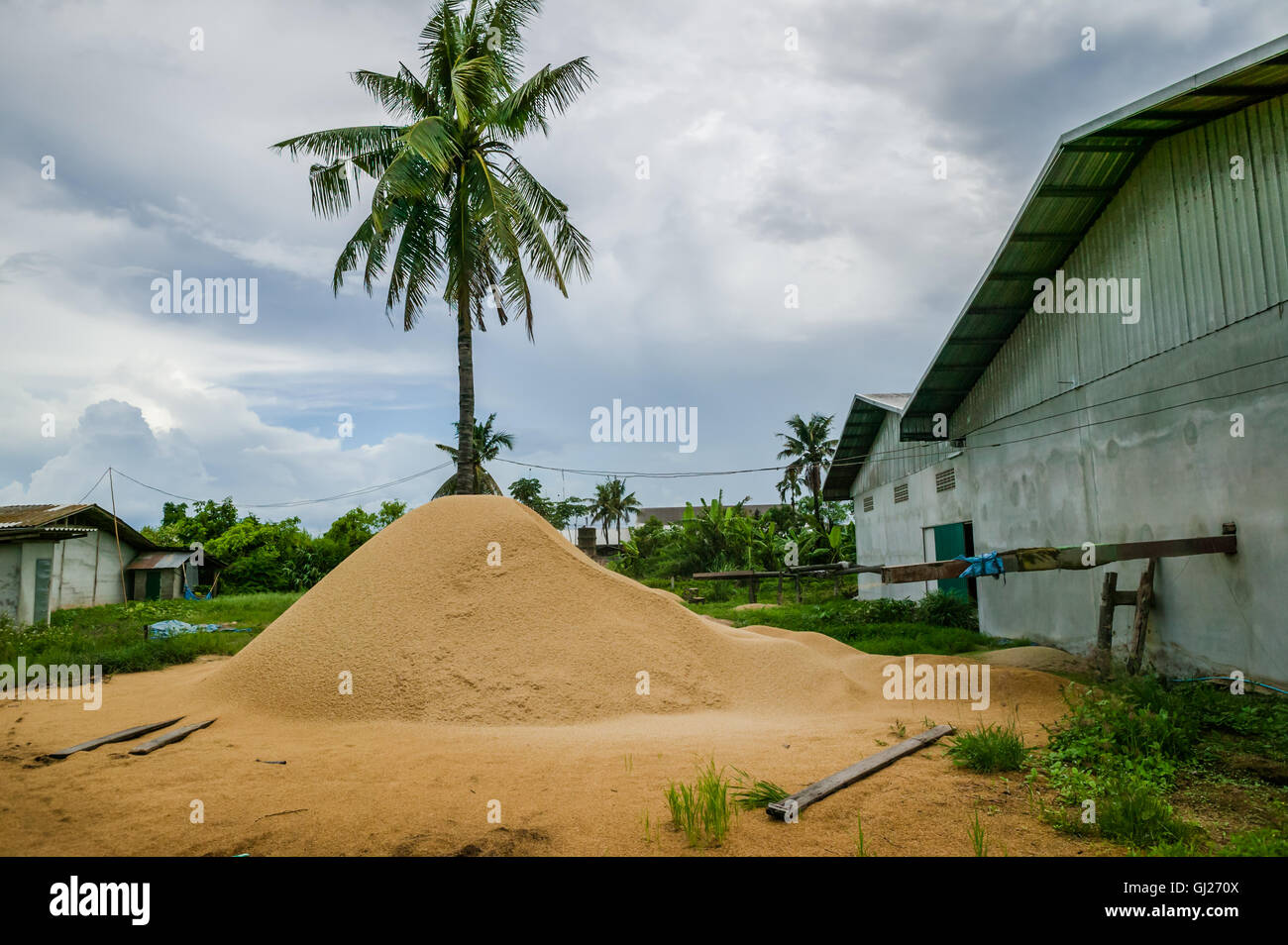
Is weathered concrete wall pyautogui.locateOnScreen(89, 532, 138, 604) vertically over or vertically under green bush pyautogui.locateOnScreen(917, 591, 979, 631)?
over

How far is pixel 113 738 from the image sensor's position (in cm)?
665

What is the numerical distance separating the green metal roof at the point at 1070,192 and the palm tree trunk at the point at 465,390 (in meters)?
7.64

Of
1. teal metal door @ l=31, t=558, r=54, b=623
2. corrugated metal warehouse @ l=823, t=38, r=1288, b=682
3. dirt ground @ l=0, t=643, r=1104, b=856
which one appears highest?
corrugated metal warehouse @ l=823, t=38, r=1288, b=682

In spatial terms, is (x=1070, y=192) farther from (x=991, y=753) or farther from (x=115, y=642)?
(x=115, y=642)

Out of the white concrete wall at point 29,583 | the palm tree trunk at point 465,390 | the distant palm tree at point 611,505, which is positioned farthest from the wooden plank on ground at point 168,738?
the distant palm tree at point 611,505

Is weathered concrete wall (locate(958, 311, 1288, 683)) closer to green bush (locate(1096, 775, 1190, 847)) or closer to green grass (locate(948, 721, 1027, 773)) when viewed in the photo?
green grass (locate(948, 721, 1027, 773))

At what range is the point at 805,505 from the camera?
123 ft

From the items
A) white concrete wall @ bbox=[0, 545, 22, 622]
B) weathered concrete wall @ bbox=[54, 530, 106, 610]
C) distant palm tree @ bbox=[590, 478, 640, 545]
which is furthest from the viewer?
distant palm tree @ bbox=[590, 478, 640, 545]

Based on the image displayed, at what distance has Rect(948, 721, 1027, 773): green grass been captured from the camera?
5164 mm

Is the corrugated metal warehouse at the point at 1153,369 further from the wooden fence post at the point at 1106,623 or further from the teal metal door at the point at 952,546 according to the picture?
the teal metal door at the point at 952,546

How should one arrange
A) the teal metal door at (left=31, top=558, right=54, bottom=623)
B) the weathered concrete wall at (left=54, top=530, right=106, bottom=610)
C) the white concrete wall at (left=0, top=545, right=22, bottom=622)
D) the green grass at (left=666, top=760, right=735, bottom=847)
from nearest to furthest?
the green grass at (left=666, top=760, right=735, bottom=847)
the white concrete wall at (left=0, top=545, right=22, bottom=622)
the teal metal door at (left=31, top=558, right=54, bottom=623)
the weathered concrete wall at (left=54, top=530, right=106, bottom=610)

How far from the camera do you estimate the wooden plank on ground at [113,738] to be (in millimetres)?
6203

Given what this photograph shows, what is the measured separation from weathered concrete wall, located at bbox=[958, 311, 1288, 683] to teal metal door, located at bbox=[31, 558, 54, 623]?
67.9 ft

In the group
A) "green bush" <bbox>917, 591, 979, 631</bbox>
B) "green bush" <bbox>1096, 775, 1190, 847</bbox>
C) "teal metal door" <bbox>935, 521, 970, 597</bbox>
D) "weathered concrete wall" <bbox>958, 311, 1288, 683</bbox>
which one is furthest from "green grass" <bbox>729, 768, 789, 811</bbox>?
"teal metal door" <bbox>935, 521, 970, 597</bbox>
